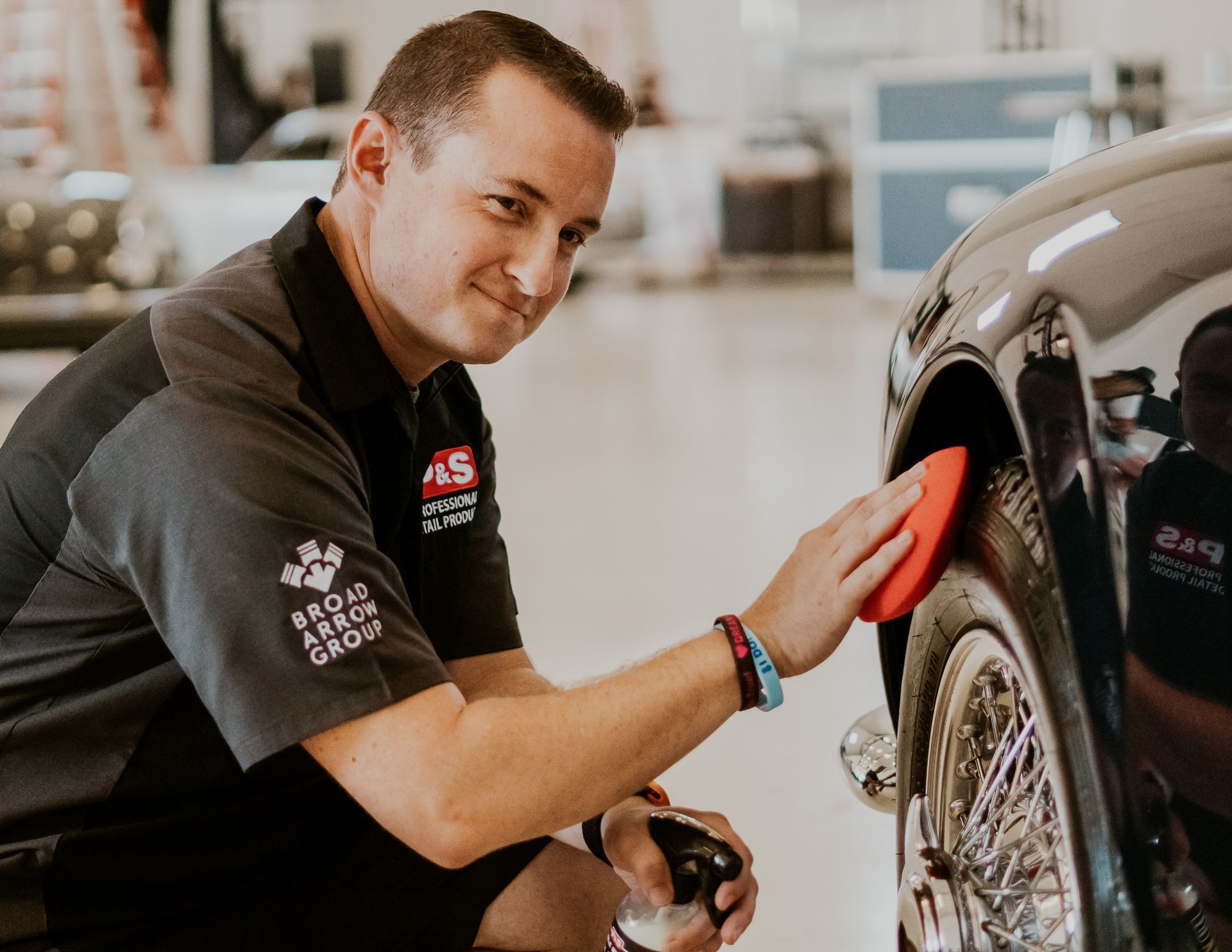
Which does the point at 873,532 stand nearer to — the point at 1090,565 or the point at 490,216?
the point at 1090,565

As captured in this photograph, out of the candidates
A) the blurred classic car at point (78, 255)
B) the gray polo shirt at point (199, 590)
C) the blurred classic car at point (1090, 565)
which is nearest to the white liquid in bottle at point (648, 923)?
the blurred classic car at point (1090, 565)

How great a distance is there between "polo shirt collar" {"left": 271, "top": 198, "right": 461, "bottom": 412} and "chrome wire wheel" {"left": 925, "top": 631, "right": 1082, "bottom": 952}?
0.55 m

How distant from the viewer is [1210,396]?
2.53 ft

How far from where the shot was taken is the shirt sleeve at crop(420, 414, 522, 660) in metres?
1.50

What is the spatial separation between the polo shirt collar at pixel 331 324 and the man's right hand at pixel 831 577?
1.28 feet

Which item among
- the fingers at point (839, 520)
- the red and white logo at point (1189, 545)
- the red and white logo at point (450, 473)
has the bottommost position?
the red and white logo at point (450, 473)

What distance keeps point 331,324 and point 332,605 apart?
0.32 metres

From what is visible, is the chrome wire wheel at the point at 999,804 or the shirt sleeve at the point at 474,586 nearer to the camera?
the chrome wire wheel at the point at 999,804

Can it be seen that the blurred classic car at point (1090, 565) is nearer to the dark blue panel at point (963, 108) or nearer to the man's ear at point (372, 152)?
the man's ear at point (372, 152)

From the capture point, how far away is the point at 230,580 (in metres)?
0.94

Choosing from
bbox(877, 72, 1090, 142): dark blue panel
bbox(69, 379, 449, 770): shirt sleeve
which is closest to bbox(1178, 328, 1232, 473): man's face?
bbox(69, 379, 449, 770): shirt sleeve

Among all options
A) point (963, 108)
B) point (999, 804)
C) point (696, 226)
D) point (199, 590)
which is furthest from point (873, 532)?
point (696, 226)

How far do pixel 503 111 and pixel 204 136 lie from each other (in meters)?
12.6

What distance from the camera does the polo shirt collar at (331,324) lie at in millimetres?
1159
